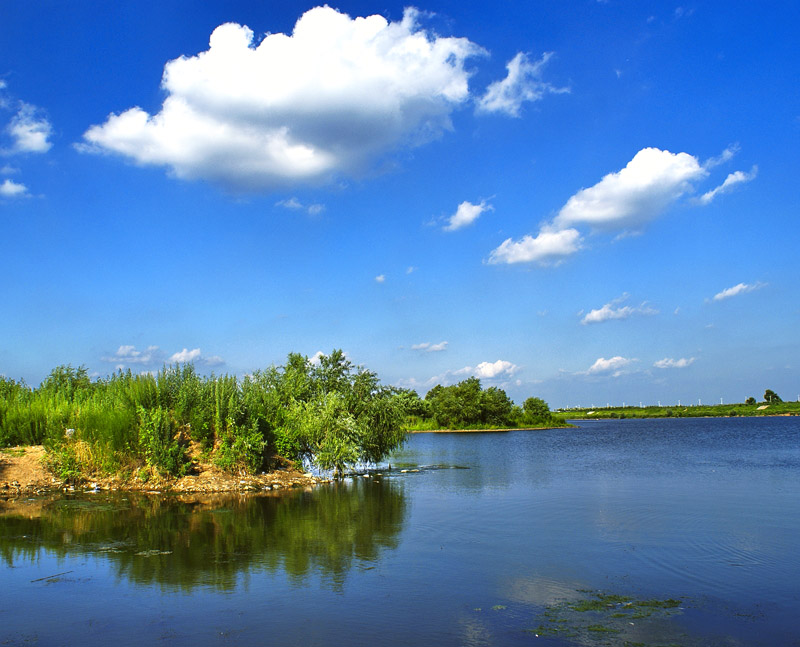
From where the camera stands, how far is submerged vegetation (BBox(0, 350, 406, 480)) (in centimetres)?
2588

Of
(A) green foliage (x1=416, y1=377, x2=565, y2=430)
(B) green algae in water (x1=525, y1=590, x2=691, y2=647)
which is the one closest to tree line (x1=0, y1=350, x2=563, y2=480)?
(B) green algae in water (x1=525, y1=590, x2=691, y2=647)

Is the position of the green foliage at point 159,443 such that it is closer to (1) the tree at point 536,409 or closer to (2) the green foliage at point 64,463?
(2) the green foliage at point 64,463

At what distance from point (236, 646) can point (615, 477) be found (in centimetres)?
2799

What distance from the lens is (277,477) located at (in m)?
28.5

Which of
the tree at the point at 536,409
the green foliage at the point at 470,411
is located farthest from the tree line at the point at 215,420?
the tree at the point at 536,409

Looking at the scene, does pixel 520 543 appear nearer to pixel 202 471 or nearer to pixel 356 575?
pixel 356 575

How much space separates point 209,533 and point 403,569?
22.2 ft

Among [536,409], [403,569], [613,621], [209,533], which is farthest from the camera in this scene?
[536,409]

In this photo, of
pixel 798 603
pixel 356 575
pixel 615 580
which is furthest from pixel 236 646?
pixel 798 603

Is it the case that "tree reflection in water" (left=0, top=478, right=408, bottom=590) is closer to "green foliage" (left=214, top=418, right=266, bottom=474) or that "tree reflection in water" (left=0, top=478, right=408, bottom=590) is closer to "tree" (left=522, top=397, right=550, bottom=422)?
"green foliage" (left=214, top=418, right=266, bottom=474)

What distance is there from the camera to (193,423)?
2706 centimetres

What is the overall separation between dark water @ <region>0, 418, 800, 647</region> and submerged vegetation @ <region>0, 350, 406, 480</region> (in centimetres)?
282

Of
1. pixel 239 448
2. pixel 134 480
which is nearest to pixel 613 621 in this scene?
pixel 239 448

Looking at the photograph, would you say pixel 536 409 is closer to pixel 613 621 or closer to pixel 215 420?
pixel 215 420
